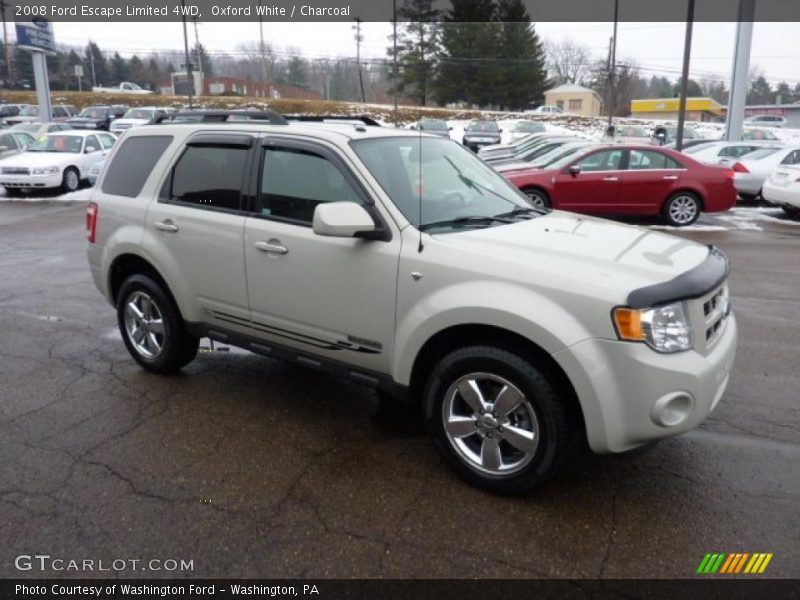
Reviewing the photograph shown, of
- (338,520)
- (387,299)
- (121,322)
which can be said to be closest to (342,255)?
(387,299)

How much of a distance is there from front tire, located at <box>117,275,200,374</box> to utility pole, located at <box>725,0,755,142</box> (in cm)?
2121

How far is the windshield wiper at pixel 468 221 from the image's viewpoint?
3535 millimetres

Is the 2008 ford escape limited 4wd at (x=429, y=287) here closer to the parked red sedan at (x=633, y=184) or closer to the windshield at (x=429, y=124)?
the windshield at (x=429, y=124)

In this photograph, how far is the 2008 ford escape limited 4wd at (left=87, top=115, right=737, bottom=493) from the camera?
9.44 ft

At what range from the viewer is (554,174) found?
12070 millimetres

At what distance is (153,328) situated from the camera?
4.73 metres

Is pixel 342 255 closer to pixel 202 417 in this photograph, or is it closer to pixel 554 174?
pixel 202 417

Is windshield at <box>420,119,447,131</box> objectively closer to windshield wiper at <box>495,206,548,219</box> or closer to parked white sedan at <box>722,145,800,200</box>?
windshield wiper at <box>495,206,548,219</box>

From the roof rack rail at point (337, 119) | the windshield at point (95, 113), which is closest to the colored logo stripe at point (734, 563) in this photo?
the roof rack rail at point (337, 119)

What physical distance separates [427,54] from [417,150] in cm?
167

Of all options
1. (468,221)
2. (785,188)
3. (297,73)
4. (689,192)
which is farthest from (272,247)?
(785,188)

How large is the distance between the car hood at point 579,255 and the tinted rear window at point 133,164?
2.48 metres

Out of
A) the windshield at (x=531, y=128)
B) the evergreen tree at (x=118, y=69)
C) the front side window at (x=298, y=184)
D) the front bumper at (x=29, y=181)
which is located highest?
the evergreen tree at (x=118, y=69)

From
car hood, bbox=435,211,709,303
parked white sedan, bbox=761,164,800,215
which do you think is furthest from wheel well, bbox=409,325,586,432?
parked white sedan, bbox=761,164,800,215
